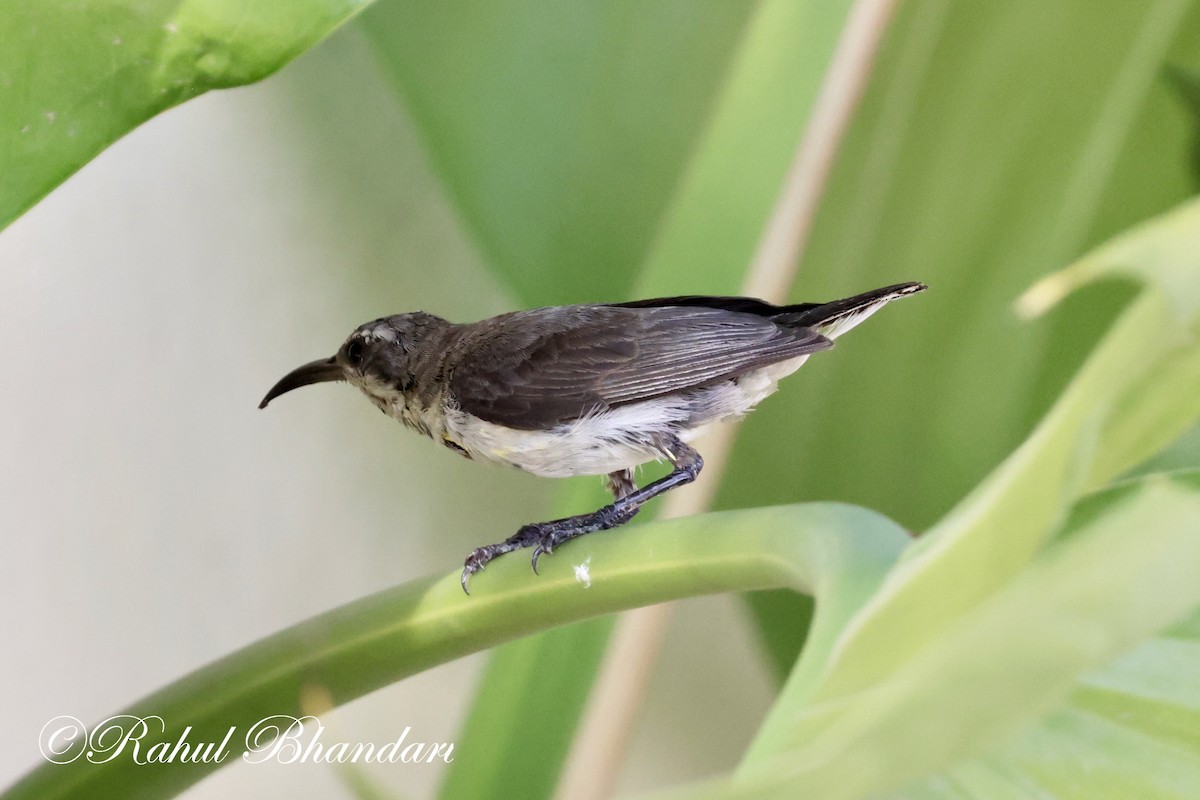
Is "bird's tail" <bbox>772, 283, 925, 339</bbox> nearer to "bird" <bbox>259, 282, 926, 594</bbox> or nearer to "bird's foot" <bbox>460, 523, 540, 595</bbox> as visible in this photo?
"bird" <bbox>259, 282, 926, 594</bbox>

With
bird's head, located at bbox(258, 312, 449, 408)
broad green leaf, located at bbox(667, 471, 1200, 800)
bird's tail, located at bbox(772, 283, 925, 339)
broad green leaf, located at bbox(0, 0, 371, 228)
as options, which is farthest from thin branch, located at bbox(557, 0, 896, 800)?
broad green leaf, located at bbox(667, 471, 1200, 800)

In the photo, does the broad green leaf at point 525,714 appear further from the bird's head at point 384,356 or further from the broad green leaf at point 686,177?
Answer: the bird's head at point 384,356

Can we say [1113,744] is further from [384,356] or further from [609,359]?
[384,356]

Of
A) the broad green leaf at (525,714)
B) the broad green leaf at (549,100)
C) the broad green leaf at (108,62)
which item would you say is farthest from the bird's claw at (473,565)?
the broad green leaf at (549,100)

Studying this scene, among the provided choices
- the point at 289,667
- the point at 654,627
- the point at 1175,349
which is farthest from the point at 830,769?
the point at 654,627

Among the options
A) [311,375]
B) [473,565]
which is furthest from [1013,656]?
[311,375]
